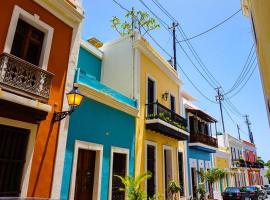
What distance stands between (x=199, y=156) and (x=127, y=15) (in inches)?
458

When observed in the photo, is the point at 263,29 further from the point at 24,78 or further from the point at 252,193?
the point at 252,193

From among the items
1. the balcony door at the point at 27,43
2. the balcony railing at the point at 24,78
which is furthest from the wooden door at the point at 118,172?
the balcony door at the point at 27,43

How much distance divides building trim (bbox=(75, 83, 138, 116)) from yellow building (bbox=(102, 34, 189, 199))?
→ 0.83 metres

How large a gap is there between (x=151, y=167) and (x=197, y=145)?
6.44 m

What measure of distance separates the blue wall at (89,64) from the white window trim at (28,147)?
16.8ft

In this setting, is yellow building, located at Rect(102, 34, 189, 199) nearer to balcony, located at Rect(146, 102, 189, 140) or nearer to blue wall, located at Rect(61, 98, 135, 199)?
balcony, located at Rect(146, 102, 189, 140)

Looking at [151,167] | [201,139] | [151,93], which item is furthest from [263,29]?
[201,139]

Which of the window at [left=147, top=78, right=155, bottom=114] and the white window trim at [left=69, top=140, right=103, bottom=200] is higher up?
the window at [left=147, top=78, right=155, bottom=114]

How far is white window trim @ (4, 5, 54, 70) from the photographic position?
20.4 feet

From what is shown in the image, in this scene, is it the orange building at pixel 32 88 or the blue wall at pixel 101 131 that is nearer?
the orange building at pixel 32 88

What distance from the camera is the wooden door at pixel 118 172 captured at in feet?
29.8

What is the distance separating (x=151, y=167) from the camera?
11641 millimetres

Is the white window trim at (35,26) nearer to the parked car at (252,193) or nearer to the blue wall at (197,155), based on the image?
the blue wall at (197,155)

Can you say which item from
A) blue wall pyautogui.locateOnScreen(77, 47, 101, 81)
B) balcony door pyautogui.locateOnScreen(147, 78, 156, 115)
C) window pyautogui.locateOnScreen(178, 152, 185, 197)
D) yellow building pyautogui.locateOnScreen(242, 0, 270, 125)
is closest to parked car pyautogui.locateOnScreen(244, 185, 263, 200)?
window pyautogui.locateOnScreen(178, 152, 185, 197)
